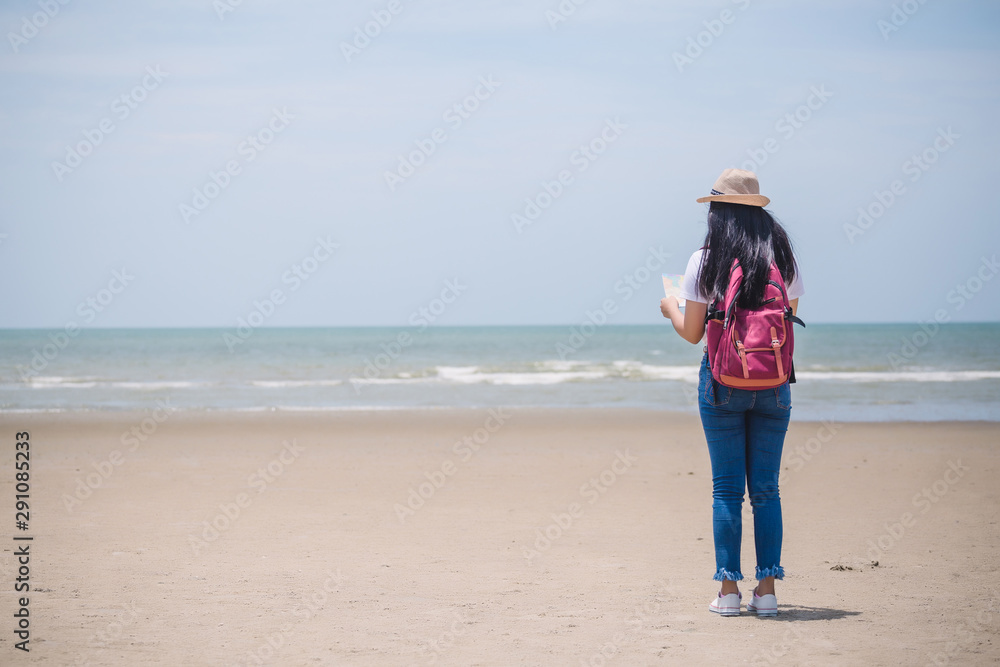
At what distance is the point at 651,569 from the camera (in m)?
4.40

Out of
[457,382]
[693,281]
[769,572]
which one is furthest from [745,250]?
[457,382]

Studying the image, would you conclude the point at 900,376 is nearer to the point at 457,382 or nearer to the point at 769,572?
the point at 457,382

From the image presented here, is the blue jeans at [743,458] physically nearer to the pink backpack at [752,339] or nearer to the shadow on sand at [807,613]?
the pink backpack at [752,339]

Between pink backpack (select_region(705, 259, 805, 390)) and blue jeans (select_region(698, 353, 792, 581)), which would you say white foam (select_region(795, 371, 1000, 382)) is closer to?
blue jeans (select_region(698, 353, 792, 581))

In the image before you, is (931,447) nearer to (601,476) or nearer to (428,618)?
(601,476)

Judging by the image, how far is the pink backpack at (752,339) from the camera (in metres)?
3.08

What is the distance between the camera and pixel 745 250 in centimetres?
320

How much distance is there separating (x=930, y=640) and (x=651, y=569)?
1.53 metres

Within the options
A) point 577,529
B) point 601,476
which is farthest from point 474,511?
point 601,476

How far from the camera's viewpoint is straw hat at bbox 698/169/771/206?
326cm

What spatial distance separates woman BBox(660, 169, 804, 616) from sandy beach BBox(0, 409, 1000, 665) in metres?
0.35

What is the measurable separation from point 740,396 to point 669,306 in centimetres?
47

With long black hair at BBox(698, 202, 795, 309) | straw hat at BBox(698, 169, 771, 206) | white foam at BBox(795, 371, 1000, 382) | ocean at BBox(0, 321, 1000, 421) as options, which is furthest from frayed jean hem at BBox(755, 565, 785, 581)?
white foam at BBox(795, 371, 1000, 382)

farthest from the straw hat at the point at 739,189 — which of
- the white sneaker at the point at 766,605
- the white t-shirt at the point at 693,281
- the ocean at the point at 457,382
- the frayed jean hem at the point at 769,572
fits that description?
the ocean at the point at 457,382
